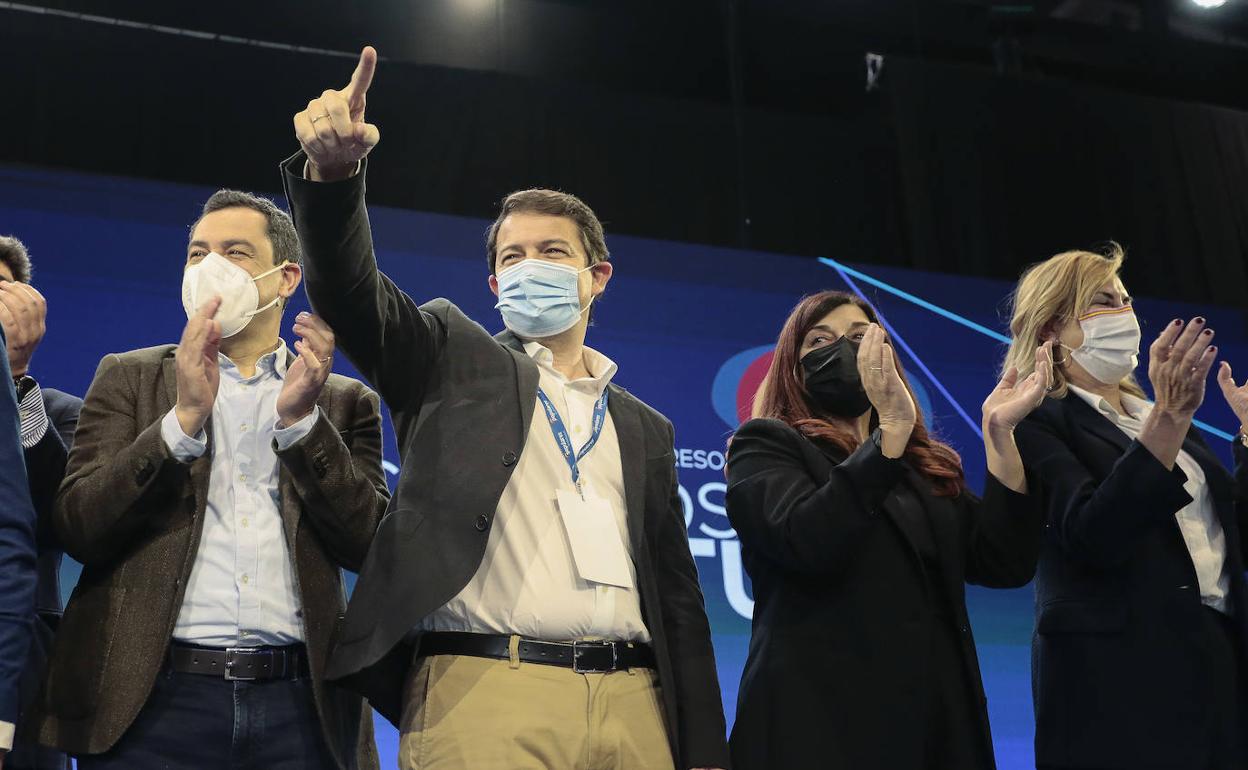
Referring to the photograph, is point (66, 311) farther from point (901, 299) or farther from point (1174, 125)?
point (1174, 125)

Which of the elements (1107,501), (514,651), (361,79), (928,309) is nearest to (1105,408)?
(1107,501)

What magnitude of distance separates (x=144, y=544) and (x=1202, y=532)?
7.14 ft

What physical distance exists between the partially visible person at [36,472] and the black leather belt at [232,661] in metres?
0.26

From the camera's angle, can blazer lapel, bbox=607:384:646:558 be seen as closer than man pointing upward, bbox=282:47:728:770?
No

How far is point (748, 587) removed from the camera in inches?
188

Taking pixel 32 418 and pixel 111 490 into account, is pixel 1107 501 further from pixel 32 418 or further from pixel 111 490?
pixel 32 418

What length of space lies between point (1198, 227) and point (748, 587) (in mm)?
3420

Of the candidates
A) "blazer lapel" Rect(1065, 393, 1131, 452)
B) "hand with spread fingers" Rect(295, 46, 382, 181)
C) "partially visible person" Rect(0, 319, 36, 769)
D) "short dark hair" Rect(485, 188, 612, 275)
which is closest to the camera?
"partially visible person" Rect(0, 319, 36, 769)

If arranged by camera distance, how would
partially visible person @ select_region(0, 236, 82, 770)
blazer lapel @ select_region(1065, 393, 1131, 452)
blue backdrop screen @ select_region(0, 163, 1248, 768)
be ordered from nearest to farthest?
1. partially visible person @ select_region(0, 236, 82, 770)
2. blazer lapel @ select_region(1065, 393, 1131, 452)
3. blue backdrop screen @ select_region(0, 163, 1248, 768)

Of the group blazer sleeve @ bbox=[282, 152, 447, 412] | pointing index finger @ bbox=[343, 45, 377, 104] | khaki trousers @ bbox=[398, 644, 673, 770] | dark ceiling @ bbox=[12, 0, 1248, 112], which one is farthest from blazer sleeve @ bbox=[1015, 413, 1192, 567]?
dark ceiling @ bbox=[12, 0, 1248, 112]

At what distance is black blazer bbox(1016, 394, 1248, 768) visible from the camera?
2557mm

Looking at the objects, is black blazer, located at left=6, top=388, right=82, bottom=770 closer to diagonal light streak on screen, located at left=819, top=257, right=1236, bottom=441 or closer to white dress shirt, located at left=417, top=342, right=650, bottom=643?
white dress shirt, located at left=417, top=342, right=650, bottom=643

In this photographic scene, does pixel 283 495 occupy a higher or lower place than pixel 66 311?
lower

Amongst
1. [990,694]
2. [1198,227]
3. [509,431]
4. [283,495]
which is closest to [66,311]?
[283,495]
